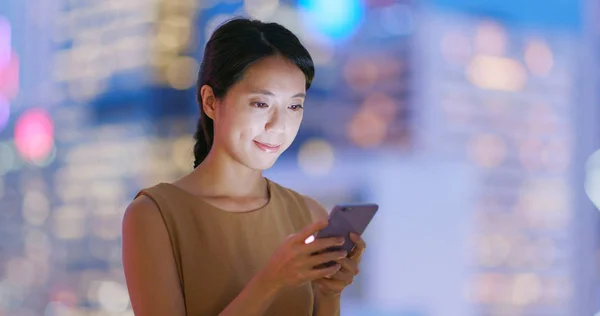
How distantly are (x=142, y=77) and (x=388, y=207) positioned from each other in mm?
14704

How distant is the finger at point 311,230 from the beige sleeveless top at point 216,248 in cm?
22

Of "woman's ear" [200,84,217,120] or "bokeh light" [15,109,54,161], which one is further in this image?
"bokeh light" [15,109,54,161]

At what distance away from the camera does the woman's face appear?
1271 millimetres

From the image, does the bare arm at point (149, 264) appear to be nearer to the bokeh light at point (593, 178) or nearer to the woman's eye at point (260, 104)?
the woman's eye at point (260, 104)

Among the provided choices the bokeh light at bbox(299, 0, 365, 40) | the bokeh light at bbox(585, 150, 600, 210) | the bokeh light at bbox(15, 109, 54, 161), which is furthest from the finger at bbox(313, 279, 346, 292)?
the bokeh light at bbox(15, 109, 54, 161)

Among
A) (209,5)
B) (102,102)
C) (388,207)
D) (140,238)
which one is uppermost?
(209,5)

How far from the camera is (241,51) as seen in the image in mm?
1291

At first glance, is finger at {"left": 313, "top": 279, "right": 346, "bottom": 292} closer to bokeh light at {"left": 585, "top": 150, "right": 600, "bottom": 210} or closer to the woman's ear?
the woman's ear

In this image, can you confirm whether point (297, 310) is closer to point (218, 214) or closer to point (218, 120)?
point (218, 214)

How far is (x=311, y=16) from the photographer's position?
41062 millimetres

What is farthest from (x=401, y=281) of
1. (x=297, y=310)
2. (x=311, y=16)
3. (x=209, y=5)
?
(x=297, y=310)

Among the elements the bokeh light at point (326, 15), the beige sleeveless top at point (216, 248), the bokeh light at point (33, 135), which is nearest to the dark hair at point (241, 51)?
the beige sleeveless top at point (216, 248)

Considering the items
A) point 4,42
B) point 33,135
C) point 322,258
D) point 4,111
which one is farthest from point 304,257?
point 33,135

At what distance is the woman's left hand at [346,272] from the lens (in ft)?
3.81
